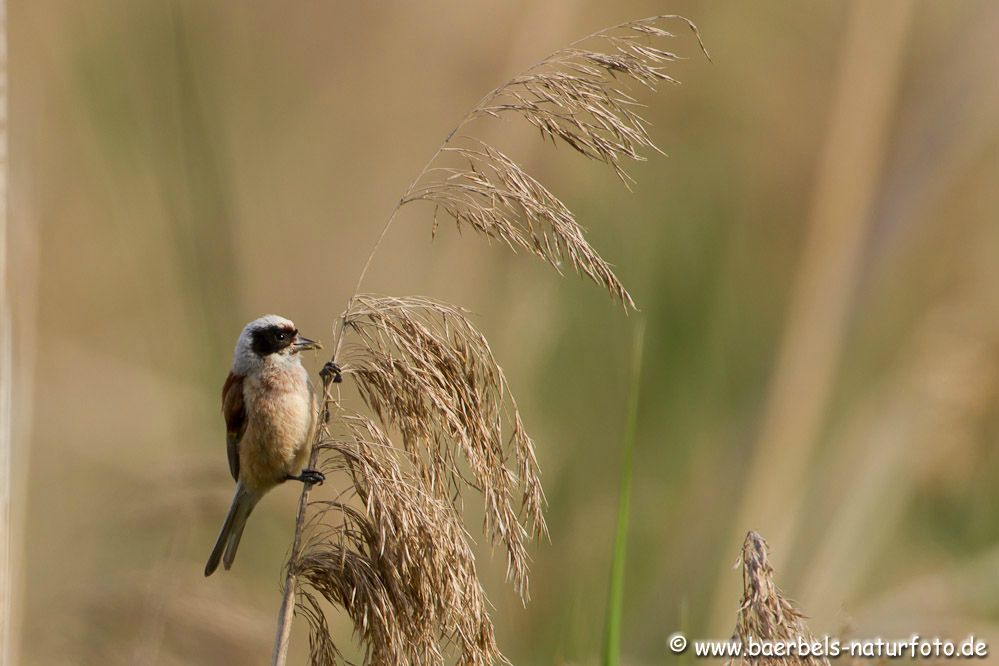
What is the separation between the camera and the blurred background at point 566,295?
10.6ft

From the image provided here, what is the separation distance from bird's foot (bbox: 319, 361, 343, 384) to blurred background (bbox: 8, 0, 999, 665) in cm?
86

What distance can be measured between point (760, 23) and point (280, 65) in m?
2.25

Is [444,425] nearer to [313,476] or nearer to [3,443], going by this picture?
[313,476]

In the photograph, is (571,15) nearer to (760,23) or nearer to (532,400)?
(760,23)

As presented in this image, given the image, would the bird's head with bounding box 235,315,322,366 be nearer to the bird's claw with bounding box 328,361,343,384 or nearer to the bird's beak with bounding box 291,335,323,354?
the bird's beak with bounding box 291,335,323,354

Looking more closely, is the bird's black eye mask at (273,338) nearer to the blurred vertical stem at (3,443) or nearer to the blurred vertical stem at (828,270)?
the blurred vertical stem at (3,443)

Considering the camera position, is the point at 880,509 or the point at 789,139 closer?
the point at 880,509

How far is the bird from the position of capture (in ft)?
10.3

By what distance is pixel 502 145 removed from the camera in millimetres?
3959

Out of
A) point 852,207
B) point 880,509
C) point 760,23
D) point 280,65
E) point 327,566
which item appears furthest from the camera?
point 280,65

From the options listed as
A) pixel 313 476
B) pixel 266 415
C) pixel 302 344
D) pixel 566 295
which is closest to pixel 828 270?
pixel 566 295

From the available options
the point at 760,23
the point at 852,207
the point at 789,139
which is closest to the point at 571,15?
the point at 760,23

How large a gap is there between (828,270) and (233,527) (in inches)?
87.1

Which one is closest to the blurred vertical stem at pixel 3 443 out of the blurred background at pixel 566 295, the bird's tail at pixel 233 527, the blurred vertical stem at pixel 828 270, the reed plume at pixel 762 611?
the blurred background at pixel 566 295
